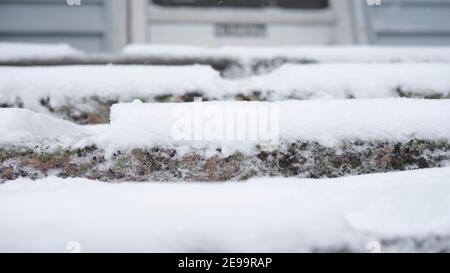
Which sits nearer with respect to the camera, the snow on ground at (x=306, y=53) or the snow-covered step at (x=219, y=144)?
the snow-covered step at (x=219, y=144)

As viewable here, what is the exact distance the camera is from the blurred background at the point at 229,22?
2.50m

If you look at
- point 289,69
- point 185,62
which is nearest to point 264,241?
point 289,69

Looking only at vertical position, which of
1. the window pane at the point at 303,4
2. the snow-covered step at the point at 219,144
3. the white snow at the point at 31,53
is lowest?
the snow-covered step at the point at 219,144

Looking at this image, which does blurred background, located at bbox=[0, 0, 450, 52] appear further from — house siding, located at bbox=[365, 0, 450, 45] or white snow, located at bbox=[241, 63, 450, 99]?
white snow, located at bbox=[241, 63, 450, 99]

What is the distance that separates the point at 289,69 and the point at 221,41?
1.28m

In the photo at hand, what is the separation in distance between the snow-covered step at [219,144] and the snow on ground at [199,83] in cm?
43

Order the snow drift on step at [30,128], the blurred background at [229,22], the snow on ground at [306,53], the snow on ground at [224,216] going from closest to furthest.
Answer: the snow on ground at [224,216] → the snow drift on step at [30,128] → the snow on ground at [306,53] → the blurred background at [229,22]

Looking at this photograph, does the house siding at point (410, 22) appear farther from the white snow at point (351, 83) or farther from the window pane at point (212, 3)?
the white snow at point (351, 83)

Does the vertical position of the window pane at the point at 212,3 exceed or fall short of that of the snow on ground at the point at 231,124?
it exceeds it

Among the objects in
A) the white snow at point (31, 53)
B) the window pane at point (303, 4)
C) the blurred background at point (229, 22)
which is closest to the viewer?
the white snow at point (31, 53)

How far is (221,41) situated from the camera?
9.30 feet

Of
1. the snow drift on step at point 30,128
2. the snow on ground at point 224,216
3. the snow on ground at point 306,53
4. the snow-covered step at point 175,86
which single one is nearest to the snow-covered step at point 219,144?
the snow drift on step at point 30,128

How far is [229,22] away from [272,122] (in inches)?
78.9
